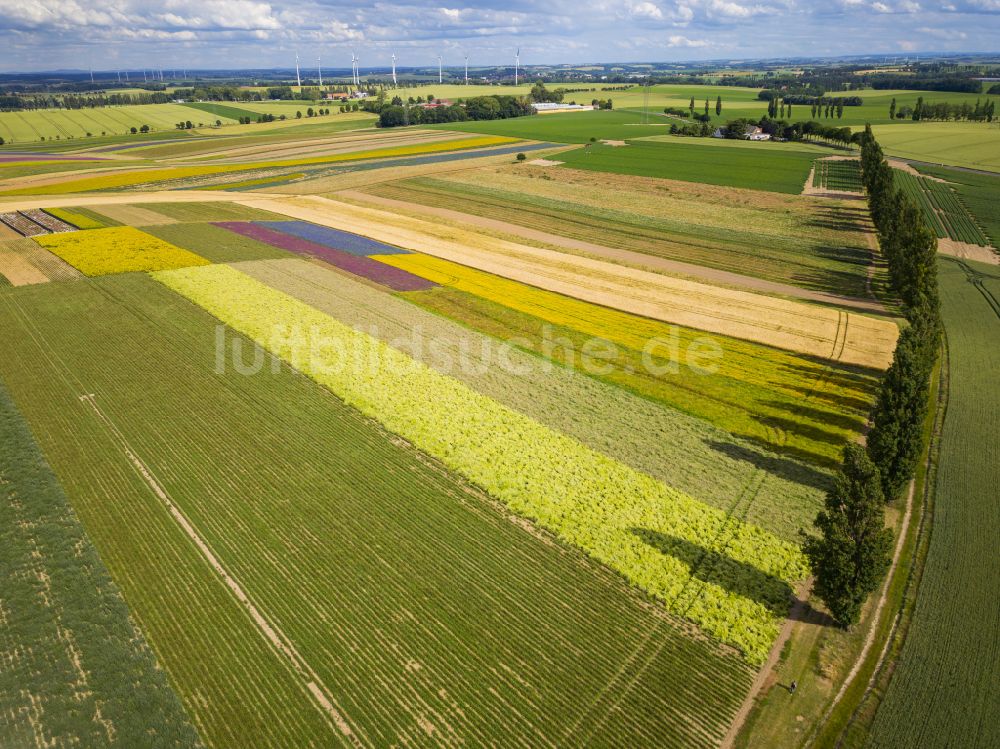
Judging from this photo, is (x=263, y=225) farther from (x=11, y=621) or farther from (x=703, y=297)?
(x=11, y=621)

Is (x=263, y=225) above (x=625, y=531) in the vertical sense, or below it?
above

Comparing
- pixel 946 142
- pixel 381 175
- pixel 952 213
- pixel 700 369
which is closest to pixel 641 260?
pixel 700 369

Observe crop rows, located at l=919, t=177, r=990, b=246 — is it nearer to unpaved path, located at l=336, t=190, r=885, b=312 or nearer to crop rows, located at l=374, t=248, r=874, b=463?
unpaved path, located at l=336, t=190, r=885, b=312

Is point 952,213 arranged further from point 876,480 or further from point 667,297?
point 876,480

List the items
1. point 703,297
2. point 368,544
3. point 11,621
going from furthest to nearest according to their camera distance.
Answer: point 703,297, point 368,544, point 11,621

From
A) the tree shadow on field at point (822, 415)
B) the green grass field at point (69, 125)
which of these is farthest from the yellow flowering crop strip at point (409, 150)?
the tree shadow on field at point (822, 415)

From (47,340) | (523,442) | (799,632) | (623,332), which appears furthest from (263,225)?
(799,632)
